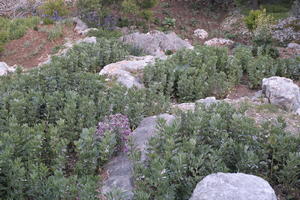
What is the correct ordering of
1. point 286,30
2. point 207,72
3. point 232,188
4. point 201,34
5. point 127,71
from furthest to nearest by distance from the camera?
point 201,34 < point 286,30 < point 127,71 < point 207,72 < point 232,188

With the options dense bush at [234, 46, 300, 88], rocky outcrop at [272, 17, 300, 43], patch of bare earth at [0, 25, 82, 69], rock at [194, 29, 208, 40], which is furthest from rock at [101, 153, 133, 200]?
rock at [194, 29, 208, 40]

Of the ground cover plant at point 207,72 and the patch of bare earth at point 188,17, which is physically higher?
the ground cover plant at point 207,72

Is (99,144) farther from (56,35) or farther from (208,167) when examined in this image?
(56,35)

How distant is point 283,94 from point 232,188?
4.02 metres

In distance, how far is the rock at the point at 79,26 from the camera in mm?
13532

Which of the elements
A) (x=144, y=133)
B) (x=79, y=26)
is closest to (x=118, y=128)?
(x=144, y=133)

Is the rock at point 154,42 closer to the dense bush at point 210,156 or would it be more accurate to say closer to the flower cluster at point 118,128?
the flower cluster at point 118,128

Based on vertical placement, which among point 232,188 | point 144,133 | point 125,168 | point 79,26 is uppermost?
point 232,188

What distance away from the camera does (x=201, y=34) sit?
55.6 ft

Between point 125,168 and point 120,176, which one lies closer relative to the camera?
point 120,176

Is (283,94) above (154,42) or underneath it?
above

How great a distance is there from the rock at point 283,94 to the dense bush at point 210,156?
2.33 m

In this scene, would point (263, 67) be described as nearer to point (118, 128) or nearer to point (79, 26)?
point (118, 128)

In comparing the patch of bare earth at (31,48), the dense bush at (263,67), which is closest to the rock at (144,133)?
the dense bush at (263,67)
